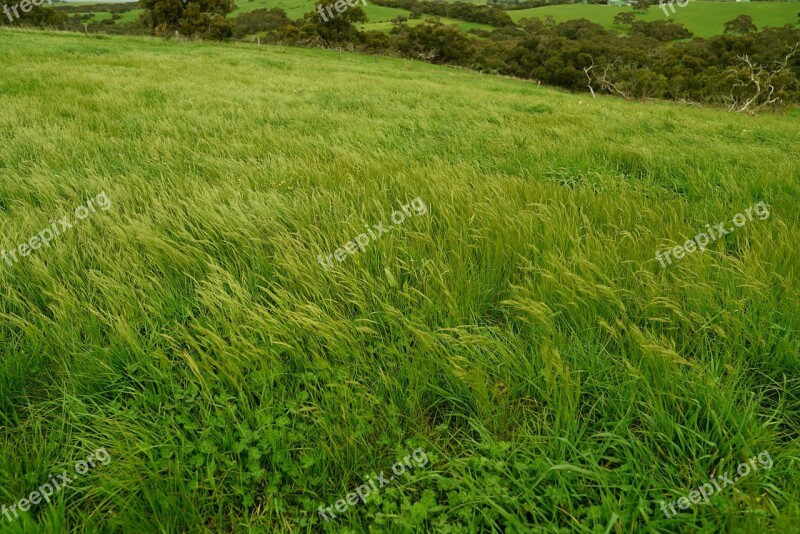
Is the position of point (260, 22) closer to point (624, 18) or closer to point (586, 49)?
point (586, 49)

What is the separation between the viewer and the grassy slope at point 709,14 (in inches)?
2926

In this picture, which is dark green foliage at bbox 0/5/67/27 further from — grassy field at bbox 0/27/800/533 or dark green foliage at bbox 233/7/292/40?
grassy field at bbox 0/27/800/533

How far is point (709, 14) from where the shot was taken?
81.4 meters

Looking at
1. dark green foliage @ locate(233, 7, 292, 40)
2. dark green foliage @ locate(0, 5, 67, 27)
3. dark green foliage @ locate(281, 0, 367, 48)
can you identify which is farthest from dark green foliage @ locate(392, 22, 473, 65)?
dark green foliage @ locate(0, 5, 67, 27)

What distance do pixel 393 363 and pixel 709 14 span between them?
11447 cm

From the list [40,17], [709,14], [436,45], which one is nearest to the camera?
[40,17]

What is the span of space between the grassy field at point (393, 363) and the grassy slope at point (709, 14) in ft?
313

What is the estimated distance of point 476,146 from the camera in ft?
21.2

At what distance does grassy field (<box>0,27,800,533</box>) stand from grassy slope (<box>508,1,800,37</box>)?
313 feet

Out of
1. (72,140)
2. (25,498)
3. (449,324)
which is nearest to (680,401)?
(449,324)

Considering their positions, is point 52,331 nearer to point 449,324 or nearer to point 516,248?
point 449,324

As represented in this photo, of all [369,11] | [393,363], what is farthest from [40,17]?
[393,363]

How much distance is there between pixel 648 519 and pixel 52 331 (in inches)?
103


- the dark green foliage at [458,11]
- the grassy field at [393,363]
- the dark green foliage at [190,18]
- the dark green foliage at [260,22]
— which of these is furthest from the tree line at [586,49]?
the grassy field at [393,363]
